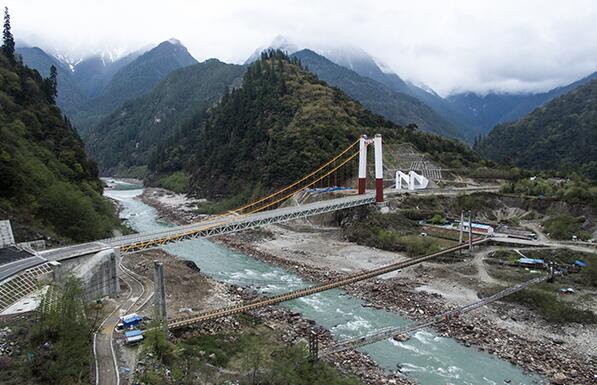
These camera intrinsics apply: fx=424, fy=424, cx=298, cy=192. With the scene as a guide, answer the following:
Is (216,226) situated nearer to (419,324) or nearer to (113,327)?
(113,327)

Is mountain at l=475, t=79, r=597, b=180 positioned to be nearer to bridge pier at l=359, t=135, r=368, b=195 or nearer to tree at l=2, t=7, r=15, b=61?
bridge pier at l=359, t=135, r=368, b=195

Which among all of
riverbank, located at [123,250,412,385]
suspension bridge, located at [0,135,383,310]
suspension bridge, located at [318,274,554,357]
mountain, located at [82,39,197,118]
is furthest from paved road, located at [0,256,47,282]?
mountain, located at [82,39,197,118]

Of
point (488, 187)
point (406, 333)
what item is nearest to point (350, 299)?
point (406, 333)

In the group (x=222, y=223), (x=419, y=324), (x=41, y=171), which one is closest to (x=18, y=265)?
(x=41, y=171)

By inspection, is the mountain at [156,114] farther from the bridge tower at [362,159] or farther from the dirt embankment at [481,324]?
the dirt embankment at [481,324]

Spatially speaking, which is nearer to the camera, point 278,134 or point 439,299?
point 439,299
